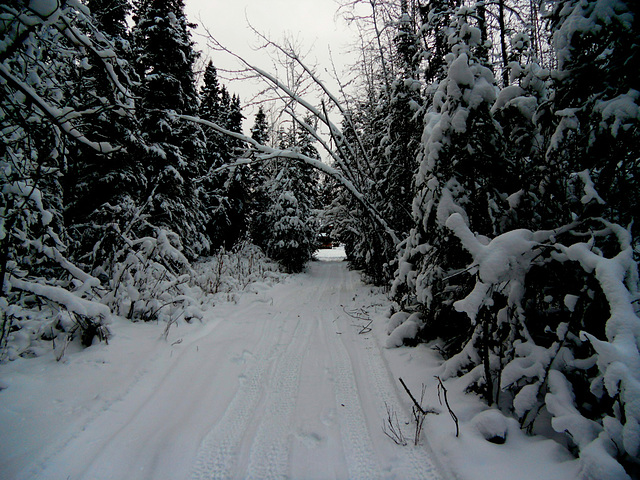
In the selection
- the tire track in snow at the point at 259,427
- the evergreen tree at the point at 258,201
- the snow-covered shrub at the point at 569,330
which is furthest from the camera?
the evergreen tree at the point at 258,201

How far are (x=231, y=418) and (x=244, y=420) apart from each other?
0.42 ft

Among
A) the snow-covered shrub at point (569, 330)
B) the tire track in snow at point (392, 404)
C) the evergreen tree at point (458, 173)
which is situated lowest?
the tire track in snow at point (392, 404)

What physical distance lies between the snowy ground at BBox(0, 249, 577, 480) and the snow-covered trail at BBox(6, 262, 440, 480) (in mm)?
11

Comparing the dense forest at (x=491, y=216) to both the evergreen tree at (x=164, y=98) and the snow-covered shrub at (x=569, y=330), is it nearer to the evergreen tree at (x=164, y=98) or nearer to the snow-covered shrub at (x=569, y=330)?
the snow-covered shrub at (x=569, y=330)

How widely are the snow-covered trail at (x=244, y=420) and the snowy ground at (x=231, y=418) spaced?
0.04ft

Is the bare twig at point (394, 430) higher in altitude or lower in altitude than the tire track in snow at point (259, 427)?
lower

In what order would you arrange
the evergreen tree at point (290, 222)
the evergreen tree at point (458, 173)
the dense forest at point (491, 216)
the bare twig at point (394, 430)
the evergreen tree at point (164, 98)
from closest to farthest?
1. the dense forest at point (491, 216)
2. the bare twig at point (394, 430)
3. the evergreen tree at point (458, 173)
4. the evergreen tree at point (164, 98)
5. the evergreen tree at point (290, 222)

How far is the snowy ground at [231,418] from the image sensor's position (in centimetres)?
191

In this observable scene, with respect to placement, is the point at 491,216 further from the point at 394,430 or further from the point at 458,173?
the point at 394,430

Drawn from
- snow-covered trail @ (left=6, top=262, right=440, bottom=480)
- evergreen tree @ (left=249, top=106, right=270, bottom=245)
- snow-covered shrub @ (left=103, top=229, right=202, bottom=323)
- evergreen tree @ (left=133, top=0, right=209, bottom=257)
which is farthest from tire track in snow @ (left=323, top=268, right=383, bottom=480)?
evergreen tree @ (left=249, top=106, right=270, bottom=245)

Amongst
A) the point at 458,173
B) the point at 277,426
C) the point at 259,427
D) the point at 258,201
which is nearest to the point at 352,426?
the point at 277,426

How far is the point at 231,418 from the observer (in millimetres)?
2574

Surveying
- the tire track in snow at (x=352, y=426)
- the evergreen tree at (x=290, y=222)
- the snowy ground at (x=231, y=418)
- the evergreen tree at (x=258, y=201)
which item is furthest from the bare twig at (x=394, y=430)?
the evergreen tree at (x=258, y=201)

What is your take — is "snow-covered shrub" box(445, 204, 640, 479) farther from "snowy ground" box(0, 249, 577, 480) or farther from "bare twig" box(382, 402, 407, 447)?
"bare twig" box(382, 402, 407, 447)
